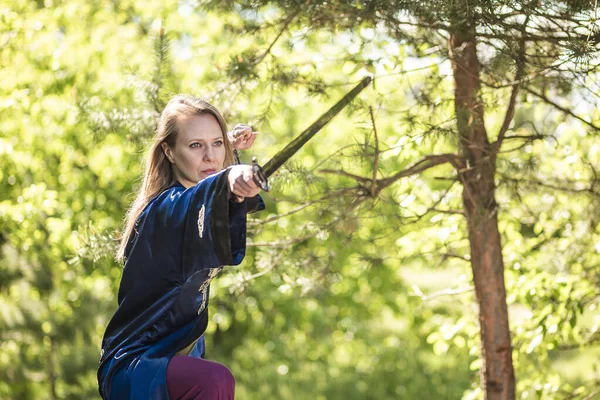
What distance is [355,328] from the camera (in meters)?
7.98

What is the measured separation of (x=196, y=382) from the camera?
1.89 m

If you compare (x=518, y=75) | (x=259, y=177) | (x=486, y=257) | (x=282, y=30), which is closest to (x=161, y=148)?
(x=259, y=177)

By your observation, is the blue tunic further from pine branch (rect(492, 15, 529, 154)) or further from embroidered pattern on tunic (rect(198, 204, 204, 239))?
pine branch (rect(492, 15, 529, 154))

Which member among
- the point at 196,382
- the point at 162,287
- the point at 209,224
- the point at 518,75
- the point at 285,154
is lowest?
the point at 196,382

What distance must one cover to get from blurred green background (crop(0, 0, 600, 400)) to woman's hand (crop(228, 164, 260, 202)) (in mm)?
1058

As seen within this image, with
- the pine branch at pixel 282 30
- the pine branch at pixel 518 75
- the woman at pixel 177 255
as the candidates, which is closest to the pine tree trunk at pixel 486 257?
the pine branch at pixel 518 75

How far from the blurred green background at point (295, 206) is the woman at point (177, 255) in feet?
2.34

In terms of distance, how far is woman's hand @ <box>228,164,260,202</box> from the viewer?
1.65m

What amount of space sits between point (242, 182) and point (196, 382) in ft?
1.85

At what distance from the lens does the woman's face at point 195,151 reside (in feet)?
7.13

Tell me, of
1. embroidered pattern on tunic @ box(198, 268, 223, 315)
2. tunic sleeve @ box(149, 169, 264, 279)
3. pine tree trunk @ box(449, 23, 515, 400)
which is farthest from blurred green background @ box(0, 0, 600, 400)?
tunic sleeve @ box(149, 169, 264, 279)

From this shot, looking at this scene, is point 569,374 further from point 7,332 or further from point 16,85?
point 16,85

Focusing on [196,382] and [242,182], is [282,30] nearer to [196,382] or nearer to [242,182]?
[242,182]

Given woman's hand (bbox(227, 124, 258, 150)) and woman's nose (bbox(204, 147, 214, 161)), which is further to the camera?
woman's hand (bbox(227, 124, 258, 150))
